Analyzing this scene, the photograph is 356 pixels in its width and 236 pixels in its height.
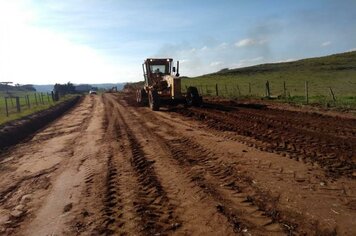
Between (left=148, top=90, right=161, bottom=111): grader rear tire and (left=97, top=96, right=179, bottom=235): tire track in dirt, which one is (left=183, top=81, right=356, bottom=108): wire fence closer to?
(left=148, top=90, right=161, bottom=111): grader rear tire

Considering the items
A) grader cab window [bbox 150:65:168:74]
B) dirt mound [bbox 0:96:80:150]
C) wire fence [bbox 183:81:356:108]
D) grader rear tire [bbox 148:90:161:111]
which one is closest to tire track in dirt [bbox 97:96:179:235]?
dirt mound [bbox 0:96:80:150]

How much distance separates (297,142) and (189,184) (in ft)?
15.0

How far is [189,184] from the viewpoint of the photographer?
7734 millimetres

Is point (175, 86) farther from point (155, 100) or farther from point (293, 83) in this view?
point (293, 83)

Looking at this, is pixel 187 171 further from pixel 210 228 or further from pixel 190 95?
pixel 190 95

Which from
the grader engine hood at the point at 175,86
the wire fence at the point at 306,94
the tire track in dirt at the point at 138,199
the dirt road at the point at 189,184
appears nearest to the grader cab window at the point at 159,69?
the grader engine hood at the point at 175,86

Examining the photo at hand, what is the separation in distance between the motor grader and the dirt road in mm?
9551

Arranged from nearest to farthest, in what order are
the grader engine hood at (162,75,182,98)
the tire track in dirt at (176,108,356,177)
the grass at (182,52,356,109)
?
the tire track in dirt at (176,108,356,177) → the grader engine hood at (162,75,182,98) → the grass at (182,52,356,109)

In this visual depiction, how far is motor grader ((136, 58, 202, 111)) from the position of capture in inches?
935

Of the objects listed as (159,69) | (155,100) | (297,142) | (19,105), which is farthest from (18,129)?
(297,142)

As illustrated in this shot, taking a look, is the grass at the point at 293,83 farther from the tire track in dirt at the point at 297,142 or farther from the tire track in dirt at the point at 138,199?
the tire track in dirt at the point at 138,199

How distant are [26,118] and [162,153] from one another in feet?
47.4

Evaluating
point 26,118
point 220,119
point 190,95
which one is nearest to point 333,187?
point 220,119

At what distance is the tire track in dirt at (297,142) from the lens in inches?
340
